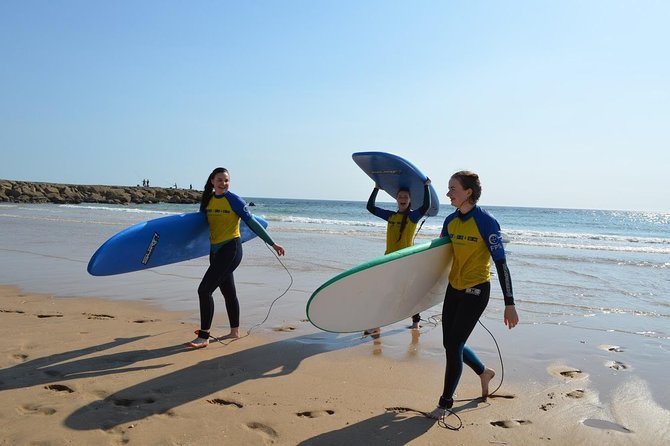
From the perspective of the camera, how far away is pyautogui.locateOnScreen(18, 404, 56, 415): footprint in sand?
2797mm

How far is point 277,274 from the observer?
8.09m

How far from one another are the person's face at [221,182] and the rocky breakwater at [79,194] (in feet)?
136

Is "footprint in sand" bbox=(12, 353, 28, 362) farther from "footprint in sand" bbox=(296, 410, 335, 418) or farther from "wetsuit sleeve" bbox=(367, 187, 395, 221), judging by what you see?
→ "wetsuit sleeve" bbox=(367, 187, 395, 221)

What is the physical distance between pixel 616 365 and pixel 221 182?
3.81m

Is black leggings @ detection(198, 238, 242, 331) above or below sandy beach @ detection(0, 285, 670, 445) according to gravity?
above

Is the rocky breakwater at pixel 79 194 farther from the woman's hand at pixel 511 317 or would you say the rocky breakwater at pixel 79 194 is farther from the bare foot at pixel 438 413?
the woman's hand at pixel 511 317

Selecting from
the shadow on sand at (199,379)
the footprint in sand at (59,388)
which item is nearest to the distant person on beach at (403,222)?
the shadow on sand at (199,379)

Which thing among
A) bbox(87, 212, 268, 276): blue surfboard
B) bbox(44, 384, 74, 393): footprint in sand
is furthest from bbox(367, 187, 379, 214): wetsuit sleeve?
bbox(44, 384, 74, 393): footprint in sand

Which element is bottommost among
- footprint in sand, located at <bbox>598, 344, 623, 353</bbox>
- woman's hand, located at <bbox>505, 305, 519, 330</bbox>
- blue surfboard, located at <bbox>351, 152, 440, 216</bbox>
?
footprint in sand, located at <bbox>598, 344, 623, 353</bbox>

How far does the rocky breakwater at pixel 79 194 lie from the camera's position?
40.0 meters

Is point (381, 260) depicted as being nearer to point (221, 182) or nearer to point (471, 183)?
point (471, 183)

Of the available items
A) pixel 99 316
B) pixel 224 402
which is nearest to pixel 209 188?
pixel 99 316

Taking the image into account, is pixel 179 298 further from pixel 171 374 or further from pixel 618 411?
pixel 618 411

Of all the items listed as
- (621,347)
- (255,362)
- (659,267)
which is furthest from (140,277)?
(659,267)
